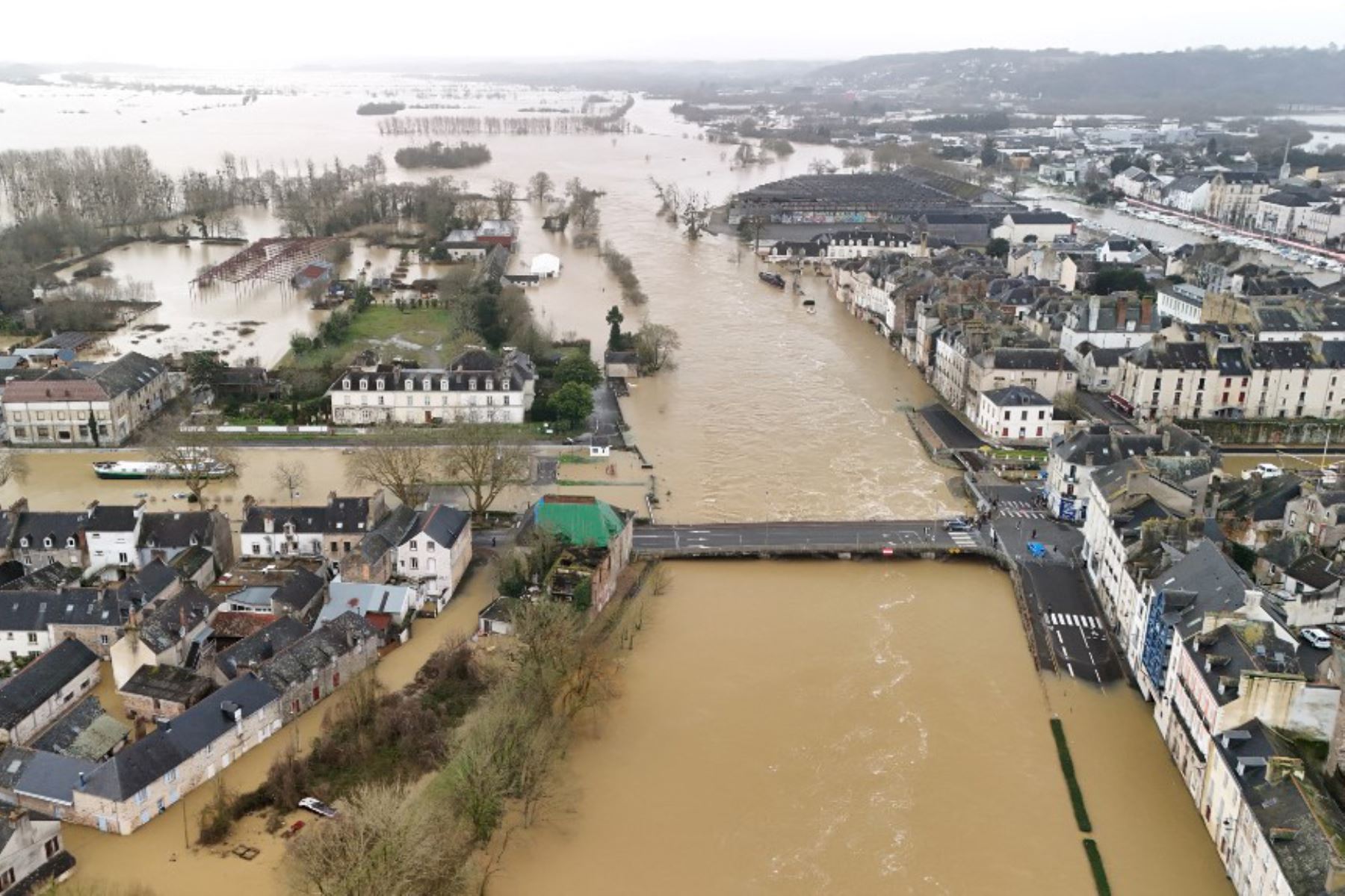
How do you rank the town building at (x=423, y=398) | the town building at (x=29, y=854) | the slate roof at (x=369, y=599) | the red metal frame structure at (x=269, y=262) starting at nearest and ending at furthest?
the town building at (x=29, y=854) < the slate roof at (x=369, y=599) < the town building at (x=423, y=398) < the red metal frame structure at (x=269, y=262)

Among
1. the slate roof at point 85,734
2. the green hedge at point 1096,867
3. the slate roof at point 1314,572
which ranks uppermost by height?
the slate roof at point 1314,572

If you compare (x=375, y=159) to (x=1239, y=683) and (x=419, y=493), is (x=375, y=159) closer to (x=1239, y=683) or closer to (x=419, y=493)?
(x=419, y=493)

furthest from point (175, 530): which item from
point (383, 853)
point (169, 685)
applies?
point (383, 853)

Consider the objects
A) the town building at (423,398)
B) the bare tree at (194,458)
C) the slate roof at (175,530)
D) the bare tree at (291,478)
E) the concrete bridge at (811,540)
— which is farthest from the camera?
the town building at (423,398)

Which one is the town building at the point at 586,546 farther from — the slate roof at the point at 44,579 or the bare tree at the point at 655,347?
the bare tree at the point at 655,347

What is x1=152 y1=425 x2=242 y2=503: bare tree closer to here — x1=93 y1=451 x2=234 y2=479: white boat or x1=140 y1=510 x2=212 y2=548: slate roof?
x1=93 y1=451 x2=234 y2=479: white boat

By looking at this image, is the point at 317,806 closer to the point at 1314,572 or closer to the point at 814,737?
the point at 814,737

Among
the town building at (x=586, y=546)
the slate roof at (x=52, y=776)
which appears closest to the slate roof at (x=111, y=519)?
the slate roof at (x=52, y=776)
